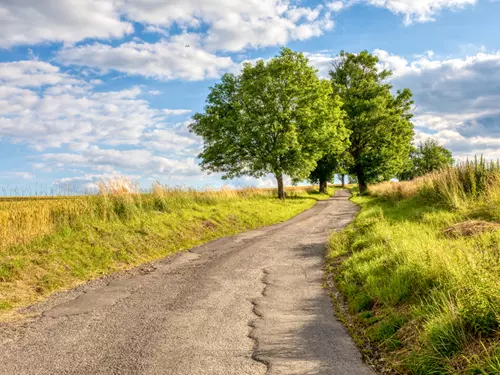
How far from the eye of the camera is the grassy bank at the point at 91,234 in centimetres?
1118

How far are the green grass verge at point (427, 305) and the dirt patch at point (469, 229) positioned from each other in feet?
2.23

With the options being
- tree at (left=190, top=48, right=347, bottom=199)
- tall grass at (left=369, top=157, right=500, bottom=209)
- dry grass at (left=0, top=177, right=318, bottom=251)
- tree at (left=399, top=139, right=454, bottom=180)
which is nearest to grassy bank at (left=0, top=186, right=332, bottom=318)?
dry grass at (left=0, top=177, right=318, bottom=251)

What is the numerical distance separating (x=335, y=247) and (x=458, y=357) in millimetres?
9229

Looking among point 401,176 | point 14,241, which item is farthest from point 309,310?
point 401,176

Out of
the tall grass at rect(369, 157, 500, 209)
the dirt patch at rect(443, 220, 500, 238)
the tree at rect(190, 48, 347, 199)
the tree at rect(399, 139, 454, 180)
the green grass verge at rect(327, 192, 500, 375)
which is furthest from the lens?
the tree at rect(399, 139, 454, 180)

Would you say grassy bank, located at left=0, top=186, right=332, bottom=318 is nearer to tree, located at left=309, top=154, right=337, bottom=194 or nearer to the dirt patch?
the dirt patch

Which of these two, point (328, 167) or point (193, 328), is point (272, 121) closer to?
point (328, 167)

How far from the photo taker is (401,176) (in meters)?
77.8

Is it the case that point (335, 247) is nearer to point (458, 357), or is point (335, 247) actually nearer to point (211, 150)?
point (458, 357)

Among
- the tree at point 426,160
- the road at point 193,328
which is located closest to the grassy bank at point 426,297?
the road at point 193,328

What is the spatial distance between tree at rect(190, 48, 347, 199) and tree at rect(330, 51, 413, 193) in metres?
7.40

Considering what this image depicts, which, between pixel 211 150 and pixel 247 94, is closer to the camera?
pixel 247 94

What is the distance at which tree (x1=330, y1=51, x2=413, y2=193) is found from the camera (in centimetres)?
4631

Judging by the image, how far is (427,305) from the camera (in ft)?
Result: 20.6
